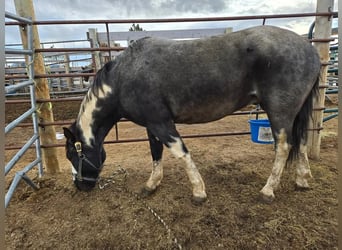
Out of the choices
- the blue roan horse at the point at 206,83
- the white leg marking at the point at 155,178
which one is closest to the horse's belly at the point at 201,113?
the blue roan horse at the point at 206,83

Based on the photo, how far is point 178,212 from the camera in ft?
6.92

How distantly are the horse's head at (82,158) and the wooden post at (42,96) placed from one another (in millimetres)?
704

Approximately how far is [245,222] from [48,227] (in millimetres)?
1682

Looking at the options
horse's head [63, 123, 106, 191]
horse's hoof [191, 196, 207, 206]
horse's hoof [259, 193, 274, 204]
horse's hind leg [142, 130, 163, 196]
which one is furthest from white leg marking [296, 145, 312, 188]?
horse's head [63, 123, 106, 191]

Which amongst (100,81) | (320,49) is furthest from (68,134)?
(320,49)

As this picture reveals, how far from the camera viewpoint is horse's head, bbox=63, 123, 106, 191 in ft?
7.46

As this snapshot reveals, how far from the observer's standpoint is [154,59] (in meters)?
2.07

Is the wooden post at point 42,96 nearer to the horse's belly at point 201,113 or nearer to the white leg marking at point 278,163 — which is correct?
the horse's belly at point 201,113

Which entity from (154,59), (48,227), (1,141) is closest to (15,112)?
(48,227)

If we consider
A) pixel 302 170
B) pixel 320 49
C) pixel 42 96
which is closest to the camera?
pixel 302 170

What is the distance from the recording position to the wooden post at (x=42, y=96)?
252cm

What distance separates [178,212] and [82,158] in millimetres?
1032

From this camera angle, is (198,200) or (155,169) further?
(155,169)

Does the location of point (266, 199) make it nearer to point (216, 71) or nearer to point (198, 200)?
point (198, 200)
